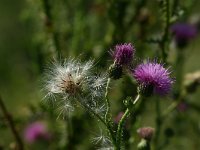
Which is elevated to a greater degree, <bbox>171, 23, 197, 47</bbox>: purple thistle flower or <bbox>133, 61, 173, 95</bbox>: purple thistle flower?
<bbox>171, 23, 197, 47</bbox>: purple thistle flower

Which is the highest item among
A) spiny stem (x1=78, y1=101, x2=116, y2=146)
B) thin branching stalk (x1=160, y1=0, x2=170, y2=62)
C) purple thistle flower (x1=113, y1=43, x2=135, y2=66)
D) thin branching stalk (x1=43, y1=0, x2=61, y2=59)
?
thin branching stalk (x1=43, y1=0, x2=61, y2=59)

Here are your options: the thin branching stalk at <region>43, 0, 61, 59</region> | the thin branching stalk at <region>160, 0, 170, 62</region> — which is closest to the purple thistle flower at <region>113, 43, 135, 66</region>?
the thin branching stalk at <region>160, 0, 170, 62</region>

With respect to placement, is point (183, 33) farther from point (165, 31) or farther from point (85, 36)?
point (165, 31)

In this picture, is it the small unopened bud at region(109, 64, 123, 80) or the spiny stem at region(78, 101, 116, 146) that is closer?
the spiny stem at region(78, 101, 116, 146)

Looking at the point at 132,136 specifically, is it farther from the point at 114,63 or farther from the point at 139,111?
the point at 114,63

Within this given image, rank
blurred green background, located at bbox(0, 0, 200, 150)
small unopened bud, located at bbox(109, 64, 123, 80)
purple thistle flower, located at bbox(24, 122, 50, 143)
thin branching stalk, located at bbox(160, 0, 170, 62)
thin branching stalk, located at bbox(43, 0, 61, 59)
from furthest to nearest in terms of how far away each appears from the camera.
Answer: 1. purple thistle flower, located at bbox(24, 122, 50, 143)
2. blurred green background, located at bbox(0, 0, 200, 150)
3. thin branching stalk, located at bbox(43, 0, 61, 59)
4. thin branching stalk, located at bbox(160, 0, 170, 62)
5. small unopened bud, located at bbox(109, 64, 123, 80)

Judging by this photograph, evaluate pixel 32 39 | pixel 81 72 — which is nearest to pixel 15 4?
Answer: pixel 32 39

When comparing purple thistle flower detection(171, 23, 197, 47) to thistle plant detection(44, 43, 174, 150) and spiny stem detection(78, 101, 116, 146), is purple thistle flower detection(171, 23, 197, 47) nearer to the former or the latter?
thistle plant detection(44, 43, 174, 150)
